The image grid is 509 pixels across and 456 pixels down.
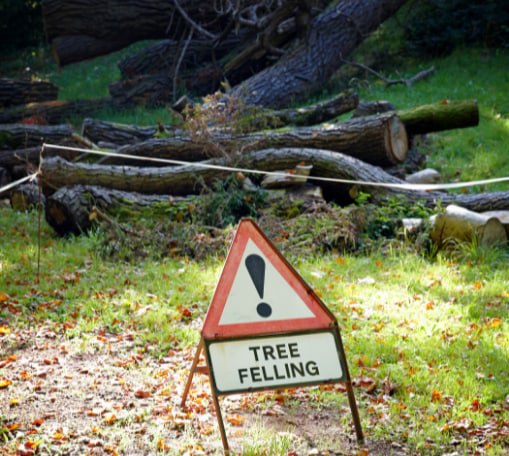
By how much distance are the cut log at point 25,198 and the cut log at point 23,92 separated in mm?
6714

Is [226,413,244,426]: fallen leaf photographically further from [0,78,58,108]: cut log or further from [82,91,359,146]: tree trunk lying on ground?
[0,78,58,108]: cut log

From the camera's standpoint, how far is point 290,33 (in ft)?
52.4

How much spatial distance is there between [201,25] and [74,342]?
13.4m

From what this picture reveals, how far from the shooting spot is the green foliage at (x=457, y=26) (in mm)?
16234

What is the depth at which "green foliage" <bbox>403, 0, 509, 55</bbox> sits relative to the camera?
1623cm

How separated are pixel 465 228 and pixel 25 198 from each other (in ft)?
21.2

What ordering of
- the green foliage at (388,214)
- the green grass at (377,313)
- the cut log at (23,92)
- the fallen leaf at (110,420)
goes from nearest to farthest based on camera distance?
the fallen leaf at (110,420), the green grass at (377,313), the green foliage at (388,214), the cut log at (23,92)

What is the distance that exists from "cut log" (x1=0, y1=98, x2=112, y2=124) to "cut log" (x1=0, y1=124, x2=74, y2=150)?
228cm

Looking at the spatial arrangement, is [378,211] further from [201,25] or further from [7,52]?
[7,52]

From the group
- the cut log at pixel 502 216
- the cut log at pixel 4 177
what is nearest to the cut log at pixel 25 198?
the cut log at pixel 4 177

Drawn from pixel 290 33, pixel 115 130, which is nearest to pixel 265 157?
pixel 115 130

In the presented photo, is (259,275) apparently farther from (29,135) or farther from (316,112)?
(29,135)

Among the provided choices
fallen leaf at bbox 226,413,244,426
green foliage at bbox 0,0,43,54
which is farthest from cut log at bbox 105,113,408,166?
green foliage at bbox 0,0,43,54

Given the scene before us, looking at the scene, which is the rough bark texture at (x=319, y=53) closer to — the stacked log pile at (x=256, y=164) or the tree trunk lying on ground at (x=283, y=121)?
the tree trunk lying on ground at (x=283, y=121)
